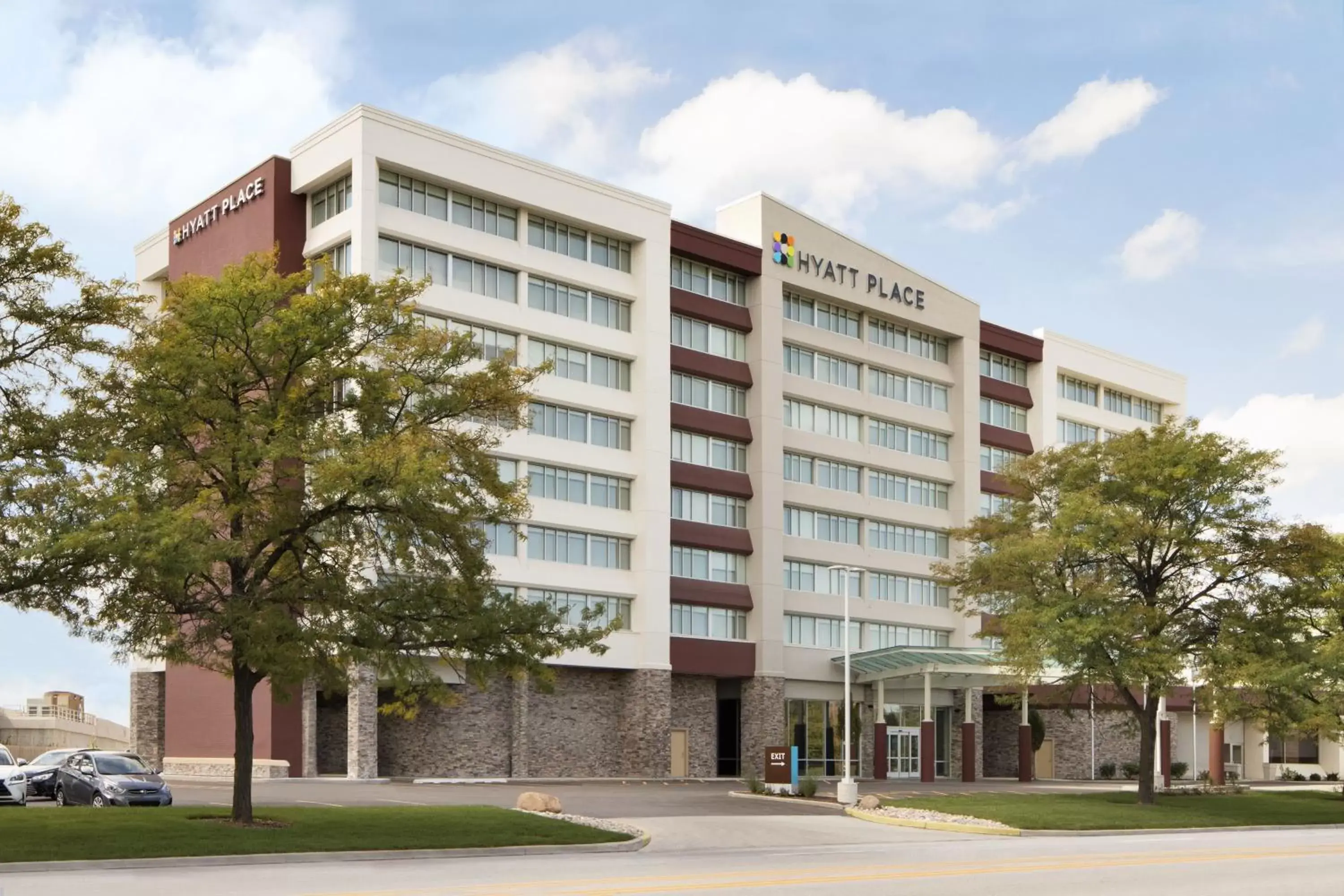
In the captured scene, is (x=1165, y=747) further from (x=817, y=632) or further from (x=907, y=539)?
(x=817, y=632)

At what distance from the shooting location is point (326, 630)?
95.0ft

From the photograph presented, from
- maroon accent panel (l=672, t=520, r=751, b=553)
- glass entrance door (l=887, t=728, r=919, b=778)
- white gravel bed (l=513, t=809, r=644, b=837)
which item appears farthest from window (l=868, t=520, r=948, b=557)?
white gravel bed (l=513, t=809, r=644, b=837)

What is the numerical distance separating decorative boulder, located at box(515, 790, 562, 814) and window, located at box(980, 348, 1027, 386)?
5097cm

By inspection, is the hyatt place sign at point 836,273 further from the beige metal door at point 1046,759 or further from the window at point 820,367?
the beige metal door at point 1046,759

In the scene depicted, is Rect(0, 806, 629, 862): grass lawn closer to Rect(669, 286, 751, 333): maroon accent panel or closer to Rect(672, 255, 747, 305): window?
Rect(669, 286, 751, 333): maroon accent panel

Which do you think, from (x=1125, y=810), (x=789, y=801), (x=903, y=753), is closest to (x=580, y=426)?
(x=789, y=801)

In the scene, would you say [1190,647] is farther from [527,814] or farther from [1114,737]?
[1114,737]

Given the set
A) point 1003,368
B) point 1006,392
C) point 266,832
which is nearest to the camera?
point 266,832

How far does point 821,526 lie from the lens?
235 feet

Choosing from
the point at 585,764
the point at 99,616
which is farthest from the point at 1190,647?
the point at 99,616

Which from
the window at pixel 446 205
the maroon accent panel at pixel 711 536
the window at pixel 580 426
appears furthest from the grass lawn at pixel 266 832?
the maroon accent panel at pixel 711 536

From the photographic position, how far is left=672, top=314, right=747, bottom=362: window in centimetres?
6562

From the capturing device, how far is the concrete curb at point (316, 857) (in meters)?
23.0

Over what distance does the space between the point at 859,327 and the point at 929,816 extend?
37.5m
